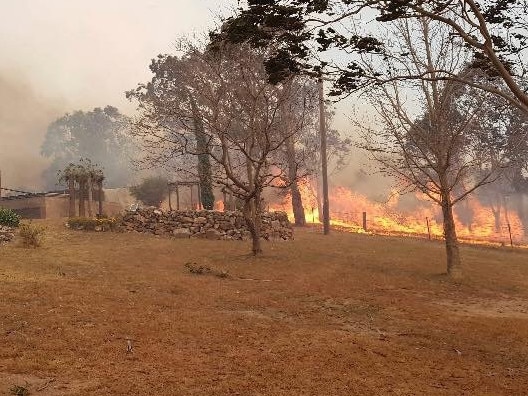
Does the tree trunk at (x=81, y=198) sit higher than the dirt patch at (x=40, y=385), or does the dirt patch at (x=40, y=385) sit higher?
the tree trunk at (x=81, y=198)

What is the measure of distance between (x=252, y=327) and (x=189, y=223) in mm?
14691

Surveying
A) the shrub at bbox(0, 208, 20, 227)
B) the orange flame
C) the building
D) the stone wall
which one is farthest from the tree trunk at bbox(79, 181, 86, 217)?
the orange flame

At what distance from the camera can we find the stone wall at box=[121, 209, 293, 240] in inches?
892

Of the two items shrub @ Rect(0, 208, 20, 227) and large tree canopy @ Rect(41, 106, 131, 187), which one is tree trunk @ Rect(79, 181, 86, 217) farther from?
large tree canopy @ Rect(41, 106, 131, 187)

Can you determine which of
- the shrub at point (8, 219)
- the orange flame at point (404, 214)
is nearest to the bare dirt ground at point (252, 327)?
the shrub at point (8, 219)

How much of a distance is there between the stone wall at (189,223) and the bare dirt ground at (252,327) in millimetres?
5546

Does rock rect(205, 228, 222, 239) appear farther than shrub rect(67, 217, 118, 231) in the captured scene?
Yes

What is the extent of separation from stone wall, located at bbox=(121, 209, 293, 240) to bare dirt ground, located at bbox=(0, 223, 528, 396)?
5546 mm

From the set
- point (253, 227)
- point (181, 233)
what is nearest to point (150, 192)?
point (181, 233)

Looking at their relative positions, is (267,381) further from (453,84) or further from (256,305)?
(453,84)

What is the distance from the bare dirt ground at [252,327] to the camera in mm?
5824

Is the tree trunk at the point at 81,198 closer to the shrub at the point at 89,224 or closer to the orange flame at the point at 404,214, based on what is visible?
the shrub at the point at 89,224

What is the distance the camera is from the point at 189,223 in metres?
22.8

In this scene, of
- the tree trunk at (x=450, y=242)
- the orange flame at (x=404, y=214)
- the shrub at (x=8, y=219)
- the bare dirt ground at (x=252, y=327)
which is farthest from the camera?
the orange flame at (x=404, y=214)
